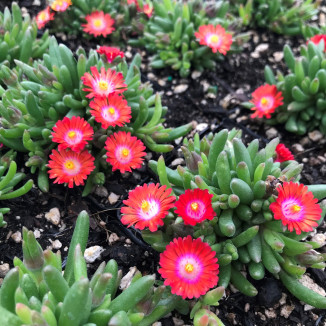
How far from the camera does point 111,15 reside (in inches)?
133

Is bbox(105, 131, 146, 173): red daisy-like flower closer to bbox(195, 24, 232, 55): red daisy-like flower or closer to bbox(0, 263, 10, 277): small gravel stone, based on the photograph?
bbox(0, 263, 10, 277): small gravel stone

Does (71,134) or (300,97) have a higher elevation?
(71,134)

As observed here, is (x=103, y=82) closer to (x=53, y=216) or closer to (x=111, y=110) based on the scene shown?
(x=111, y=110)

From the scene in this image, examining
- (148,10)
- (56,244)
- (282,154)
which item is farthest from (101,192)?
(148,10)

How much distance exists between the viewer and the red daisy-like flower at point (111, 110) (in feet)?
7.25

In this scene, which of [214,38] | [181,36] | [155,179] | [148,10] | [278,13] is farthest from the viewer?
[278,13]

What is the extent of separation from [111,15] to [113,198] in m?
1.66

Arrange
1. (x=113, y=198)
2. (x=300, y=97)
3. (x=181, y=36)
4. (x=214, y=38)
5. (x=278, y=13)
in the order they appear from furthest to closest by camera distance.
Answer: (x=278, y=13) < (x=181, y=36) < (x=214, y=38) < (x=300, y=97) < (x=113, y=198)

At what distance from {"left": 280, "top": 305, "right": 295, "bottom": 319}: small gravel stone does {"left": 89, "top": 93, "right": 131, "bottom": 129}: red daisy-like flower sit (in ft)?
4.12

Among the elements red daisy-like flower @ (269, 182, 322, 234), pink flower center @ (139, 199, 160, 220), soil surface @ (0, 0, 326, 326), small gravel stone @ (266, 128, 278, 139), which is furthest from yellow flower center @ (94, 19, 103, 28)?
red daisy-like flower @ (269, 182, 322, 234)

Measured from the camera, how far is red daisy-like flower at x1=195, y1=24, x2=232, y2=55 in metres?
3.13

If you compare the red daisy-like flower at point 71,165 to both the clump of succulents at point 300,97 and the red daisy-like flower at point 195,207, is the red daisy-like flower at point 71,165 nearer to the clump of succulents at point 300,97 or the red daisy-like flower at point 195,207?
the red daisy-like flower at point 195,207

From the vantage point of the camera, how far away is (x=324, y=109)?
115 inches

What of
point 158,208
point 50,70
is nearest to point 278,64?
point 50,70
